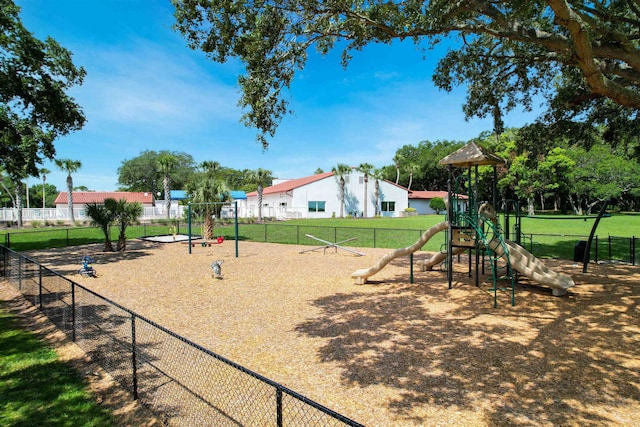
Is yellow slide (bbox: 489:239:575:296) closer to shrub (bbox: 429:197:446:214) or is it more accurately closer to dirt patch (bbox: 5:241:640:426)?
dirt patch (bbox: 5:241:640:426)

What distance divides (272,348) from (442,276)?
24.1 feet

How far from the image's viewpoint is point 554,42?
6.74 metres

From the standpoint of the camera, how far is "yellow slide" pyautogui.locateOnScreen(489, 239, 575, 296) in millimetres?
8680

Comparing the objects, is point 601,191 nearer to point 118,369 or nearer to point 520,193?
point 520,193

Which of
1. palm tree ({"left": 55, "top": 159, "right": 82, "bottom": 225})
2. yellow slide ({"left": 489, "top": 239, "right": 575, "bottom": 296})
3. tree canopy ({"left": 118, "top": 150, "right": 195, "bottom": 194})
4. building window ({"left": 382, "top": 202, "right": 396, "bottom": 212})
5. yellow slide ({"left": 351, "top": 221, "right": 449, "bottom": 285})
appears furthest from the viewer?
tree canopy ({"left": 118, "top": 150, "right": 195, "bottom": 194})

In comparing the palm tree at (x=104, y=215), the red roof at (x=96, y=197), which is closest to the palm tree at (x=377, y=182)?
the red roof at (x=96, y=197)

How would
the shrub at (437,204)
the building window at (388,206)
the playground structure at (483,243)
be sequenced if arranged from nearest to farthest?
the playground structure at (483,243) → the building window at (388,206) → the shrub at (437,204)

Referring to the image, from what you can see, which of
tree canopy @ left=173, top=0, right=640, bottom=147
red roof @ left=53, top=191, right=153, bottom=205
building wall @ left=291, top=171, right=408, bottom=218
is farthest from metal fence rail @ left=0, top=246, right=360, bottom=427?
red roof @ left=53, top=191, right=153, bottom=205

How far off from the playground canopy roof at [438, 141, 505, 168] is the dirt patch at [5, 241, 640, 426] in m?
3.51

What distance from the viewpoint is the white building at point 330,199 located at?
4772cm

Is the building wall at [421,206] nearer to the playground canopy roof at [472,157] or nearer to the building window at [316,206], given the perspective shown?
the building window at [316,206]

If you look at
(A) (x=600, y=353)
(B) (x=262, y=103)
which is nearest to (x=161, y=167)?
(B) (x=262, y=103)

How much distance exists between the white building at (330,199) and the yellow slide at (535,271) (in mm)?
38624

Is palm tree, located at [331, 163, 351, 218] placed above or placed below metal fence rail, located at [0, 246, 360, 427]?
above
